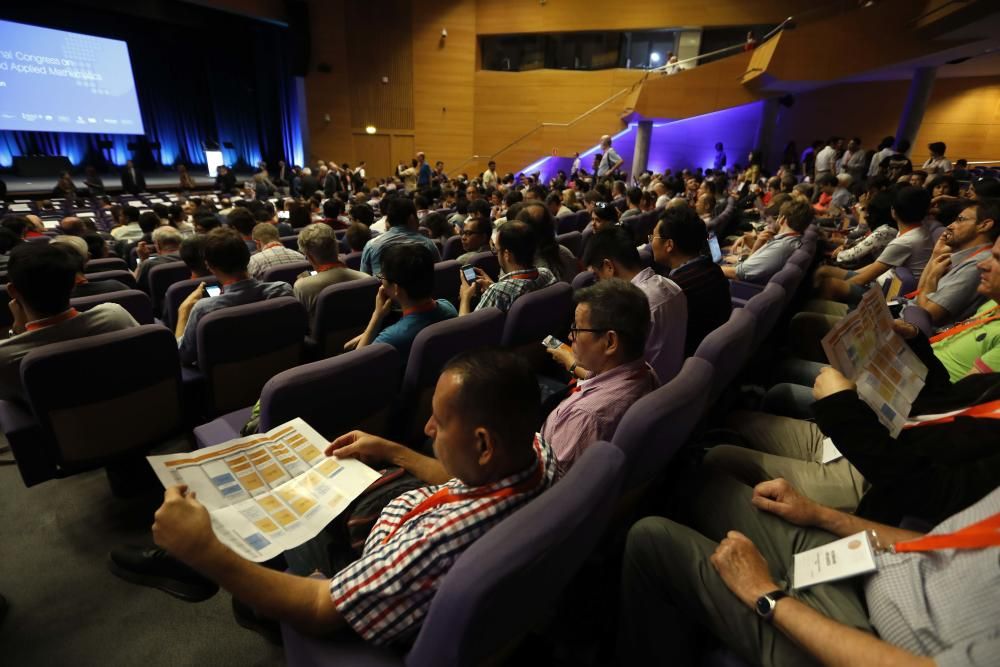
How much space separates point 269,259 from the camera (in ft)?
11.8

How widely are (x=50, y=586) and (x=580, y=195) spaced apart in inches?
363

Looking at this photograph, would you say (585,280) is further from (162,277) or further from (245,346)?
(162,277)

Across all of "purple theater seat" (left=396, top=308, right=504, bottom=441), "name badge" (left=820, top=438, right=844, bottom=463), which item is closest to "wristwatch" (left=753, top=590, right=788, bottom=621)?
"name badge" (left=820, top=438, right=844, bottom=463)

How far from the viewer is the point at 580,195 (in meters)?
9.63

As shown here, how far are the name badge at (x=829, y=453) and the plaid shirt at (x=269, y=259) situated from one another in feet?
11.1

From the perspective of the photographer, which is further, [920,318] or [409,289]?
[920,318]

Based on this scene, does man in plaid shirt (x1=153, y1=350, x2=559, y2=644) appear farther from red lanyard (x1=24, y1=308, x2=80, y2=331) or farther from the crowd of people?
red lanyard (x1=24, y1=308, x2=80, y2=331)

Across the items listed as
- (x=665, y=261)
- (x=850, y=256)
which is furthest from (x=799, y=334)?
(x=850, y=256)

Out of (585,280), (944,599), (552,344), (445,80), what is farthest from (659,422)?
(445,80)

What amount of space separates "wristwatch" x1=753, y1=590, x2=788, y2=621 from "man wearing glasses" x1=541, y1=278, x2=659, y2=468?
0.52 m

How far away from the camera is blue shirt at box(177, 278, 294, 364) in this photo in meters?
2.47

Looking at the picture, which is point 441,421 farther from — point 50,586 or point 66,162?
point 66,162

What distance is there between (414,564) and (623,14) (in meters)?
15.9

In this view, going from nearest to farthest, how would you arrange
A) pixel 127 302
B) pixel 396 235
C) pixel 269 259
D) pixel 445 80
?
pixel 127 302 → pixel 269 259 → pixel 396 235 → pixel 445 80
